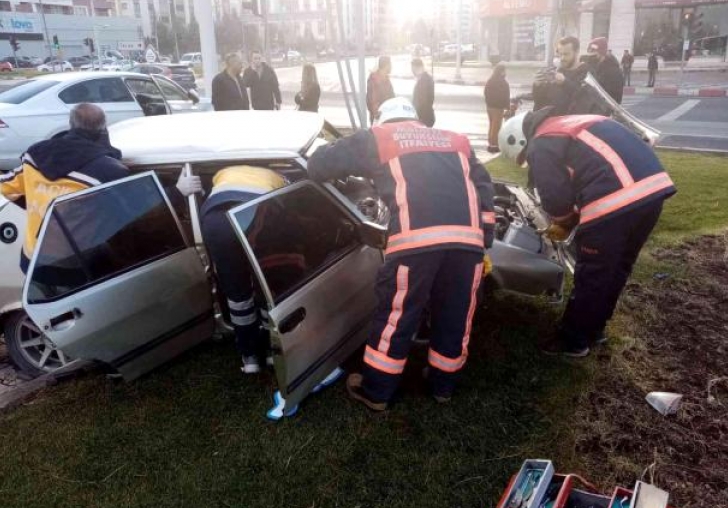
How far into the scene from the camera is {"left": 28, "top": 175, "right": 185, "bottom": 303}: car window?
113 inches

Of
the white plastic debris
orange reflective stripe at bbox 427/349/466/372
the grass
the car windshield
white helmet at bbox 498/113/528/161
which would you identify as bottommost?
the grass

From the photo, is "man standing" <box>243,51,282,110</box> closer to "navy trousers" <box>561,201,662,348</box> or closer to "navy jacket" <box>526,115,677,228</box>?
"navy jacket" <box>526,115,677,228</box>

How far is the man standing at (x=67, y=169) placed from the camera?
10.5 ft

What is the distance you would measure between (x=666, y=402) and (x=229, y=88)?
7197 millimetres

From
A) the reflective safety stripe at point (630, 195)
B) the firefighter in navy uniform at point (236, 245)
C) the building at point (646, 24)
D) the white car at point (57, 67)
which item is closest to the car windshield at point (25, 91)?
the firefighter in navy uniform at point (236, 245)

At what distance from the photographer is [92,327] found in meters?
2.89

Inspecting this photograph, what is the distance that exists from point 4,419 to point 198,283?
127 cm

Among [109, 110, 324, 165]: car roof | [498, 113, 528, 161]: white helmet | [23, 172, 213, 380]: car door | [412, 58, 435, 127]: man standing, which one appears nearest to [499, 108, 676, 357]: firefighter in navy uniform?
[498, 113, 528, 161]: white helmet

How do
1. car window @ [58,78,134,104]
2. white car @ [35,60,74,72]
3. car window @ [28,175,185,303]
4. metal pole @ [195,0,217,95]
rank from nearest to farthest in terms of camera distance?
car window @ [28,175,185,303] < car window @ [58,78,134,104] < metal pole @ [195,0,217,95] < white car @ [35,60,74,72]

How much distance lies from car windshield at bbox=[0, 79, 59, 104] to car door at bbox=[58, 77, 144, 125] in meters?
0.31

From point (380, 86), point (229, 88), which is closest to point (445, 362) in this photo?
point (229, 88)

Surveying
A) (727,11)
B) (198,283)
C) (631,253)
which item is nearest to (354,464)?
(198,283)

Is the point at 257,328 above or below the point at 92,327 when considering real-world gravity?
below

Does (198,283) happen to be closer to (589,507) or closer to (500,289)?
(500,289)
